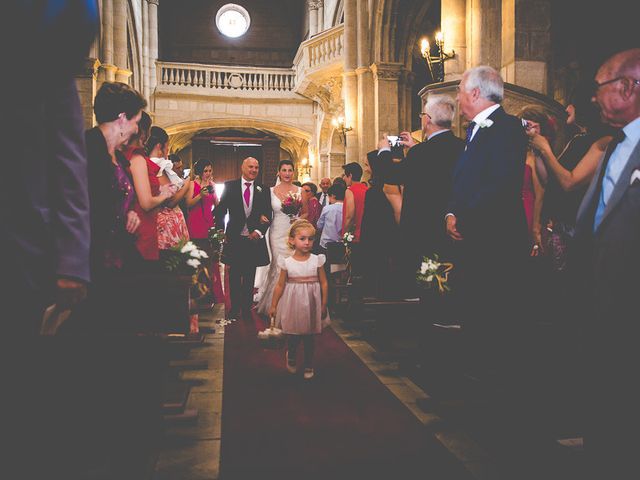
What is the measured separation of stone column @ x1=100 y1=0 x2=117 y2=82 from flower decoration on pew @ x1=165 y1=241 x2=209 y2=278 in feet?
37.2

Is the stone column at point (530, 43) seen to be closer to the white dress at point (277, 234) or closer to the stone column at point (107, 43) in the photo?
the white dress at point (277, 234)

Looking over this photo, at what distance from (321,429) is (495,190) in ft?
5.48

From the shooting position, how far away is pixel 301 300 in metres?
4.70

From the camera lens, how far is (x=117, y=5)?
14.9 meters

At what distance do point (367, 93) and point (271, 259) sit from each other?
8.27m

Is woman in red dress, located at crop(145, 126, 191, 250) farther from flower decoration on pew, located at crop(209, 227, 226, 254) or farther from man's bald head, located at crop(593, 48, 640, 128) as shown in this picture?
man's bald head, located at crop(593, 48, 640, 128)

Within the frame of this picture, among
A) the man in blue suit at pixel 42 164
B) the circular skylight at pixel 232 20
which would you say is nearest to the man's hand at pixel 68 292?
the man in blue suit at pixel 42 164

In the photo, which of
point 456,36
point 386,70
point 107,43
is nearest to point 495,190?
point 456,36

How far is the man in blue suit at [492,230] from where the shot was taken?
10.3 feet

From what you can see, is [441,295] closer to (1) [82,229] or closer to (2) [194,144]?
(1) [82,229]

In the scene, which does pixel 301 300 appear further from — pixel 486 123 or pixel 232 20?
pixel 232 20

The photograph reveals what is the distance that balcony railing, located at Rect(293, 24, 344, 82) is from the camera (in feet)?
55.4

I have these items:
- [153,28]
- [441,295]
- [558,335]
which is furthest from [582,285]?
[153,28]

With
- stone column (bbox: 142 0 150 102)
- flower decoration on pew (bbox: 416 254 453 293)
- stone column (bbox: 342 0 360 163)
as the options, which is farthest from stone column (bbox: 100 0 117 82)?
flower decoration on pew (bbox: 416 254 453 293)
